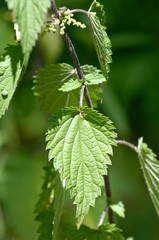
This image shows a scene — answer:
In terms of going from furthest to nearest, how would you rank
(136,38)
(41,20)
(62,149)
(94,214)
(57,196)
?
(136,38)
(94,214)
(57,196)
(62,149)
(41,20)

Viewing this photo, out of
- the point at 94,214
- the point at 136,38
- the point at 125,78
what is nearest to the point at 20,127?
the point at 125,78

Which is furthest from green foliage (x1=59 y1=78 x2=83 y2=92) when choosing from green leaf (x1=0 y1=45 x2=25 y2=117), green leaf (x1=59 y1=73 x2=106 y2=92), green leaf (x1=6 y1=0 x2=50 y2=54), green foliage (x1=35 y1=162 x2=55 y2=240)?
green foliage (x1=35 y1=162 x2=55 y2=240)

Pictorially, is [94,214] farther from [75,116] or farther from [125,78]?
[125,78]

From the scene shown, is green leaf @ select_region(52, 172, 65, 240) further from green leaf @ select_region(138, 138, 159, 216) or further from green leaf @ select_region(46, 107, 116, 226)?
green leaf @ select_region(138, 138, 159, 216)

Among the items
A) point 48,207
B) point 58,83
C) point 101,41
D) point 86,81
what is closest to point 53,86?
point 58,83

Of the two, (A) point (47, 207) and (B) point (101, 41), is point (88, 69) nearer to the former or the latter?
(B) point (101, 41)

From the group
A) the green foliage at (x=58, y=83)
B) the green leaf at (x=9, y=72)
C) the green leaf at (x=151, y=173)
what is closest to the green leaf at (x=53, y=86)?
the green foliage at (x=58, y=83)
